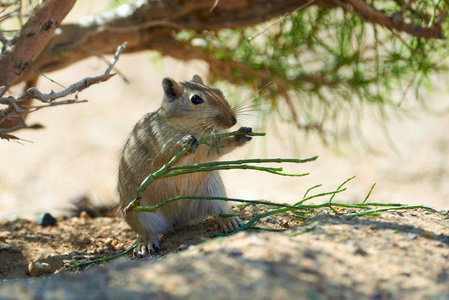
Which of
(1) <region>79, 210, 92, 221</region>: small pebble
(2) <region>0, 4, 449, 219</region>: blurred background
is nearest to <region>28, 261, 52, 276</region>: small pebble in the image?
(1) <region>79, 210, 92, 221</region>: small pebble

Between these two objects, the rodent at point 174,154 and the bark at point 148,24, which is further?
the bark at point 148,24

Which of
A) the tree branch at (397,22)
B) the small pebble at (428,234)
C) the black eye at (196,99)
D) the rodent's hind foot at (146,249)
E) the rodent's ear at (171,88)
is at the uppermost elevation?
the tree branch at (397,22)

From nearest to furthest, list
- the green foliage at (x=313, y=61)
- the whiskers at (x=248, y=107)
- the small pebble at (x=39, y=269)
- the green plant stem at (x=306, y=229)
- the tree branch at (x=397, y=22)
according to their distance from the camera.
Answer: the green plant stem at (x=306, y=229)
the small pebble at (x=39, y=269)
the whiskers at (x=248, y=107)
the tree branch at (x=397, y=22)
the green foliage at (x=313, y=61)

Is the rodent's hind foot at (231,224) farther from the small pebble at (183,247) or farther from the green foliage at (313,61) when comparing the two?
the green foliage at (313,61)

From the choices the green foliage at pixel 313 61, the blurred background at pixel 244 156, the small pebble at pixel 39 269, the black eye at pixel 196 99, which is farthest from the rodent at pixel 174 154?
the blurred background at pixel 244 156

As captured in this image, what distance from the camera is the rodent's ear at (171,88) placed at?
405cm

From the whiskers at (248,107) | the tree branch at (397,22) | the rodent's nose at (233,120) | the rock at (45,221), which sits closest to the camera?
the rodent's nose at (233,120)

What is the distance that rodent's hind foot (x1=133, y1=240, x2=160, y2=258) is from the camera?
11.7 ft

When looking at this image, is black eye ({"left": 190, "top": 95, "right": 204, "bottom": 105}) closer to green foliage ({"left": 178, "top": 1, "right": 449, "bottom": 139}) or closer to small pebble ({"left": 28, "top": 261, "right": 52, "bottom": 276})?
green foliage ({"left": 178, "top": 1, "right": 449, "bottom": 139})

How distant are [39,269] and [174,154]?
1133 millimetres

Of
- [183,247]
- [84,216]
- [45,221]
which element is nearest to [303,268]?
[183,247]

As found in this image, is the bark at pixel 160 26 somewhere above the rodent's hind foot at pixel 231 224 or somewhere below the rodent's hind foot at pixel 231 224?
above

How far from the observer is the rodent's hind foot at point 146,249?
3564 millimetres

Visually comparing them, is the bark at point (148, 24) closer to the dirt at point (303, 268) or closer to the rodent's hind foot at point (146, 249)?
the rodent's hind foot at point (146, 249)
